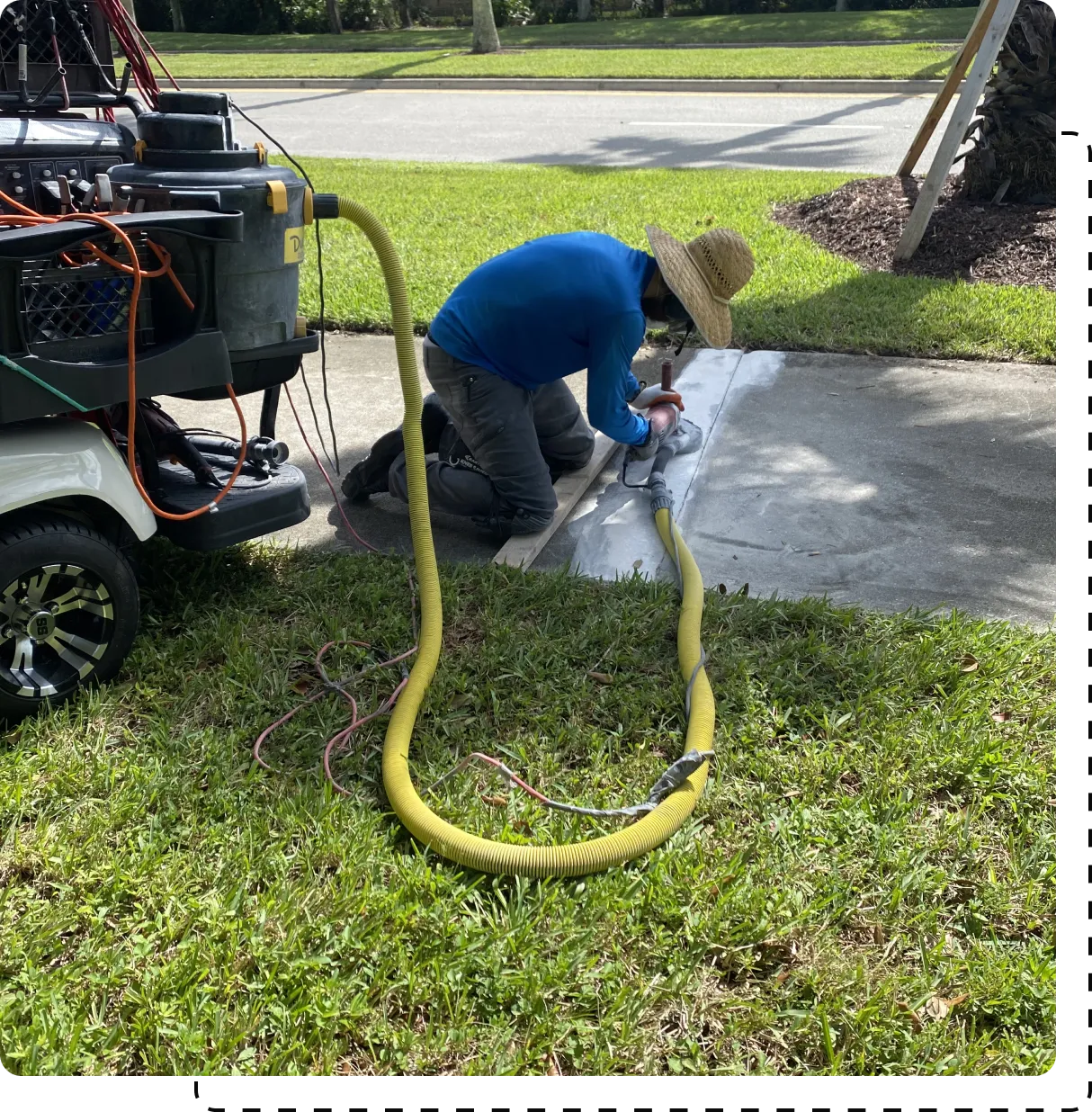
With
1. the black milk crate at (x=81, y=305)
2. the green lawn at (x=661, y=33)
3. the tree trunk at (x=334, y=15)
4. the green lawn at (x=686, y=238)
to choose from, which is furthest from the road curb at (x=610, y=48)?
the black milk crate at (x=81, y=305)

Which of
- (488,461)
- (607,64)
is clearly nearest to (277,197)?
(488,461)

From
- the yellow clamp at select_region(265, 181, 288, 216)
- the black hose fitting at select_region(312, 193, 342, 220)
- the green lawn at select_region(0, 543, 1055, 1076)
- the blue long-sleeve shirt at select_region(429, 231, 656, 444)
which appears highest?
the yellow clamp at select_region(265, 181, 288, 216)

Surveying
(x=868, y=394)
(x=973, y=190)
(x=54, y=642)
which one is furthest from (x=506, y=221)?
(x=54, y=642)

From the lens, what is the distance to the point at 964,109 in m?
6.18

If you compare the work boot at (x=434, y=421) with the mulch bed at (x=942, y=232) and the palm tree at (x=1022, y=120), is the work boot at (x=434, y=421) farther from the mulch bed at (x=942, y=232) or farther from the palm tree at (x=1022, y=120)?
the palm tree at (x=1022, y=120)

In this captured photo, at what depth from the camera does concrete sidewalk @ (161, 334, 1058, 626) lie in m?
3.70

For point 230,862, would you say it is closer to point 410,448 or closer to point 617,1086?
point 617,1086

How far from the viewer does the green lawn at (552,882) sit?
6.68 feet

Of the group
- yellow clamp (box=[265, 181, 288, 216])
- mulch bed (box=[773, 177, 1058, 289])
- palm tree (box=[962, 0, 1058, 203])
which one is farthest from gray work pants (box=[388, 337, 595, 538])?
palm tree (box=[962, 0, 1058, 203])

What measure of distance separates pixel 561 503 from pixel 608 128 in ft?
34.0

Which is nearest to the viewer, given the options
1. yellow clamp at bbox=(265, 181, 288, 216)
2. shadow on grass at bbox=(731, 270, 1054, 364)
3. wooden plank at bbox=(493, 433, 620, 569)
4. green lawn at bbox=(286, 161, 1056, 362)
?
yellow clamp at bbox=(265, 181, 288, 216)

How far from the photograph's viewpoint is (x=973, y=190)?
7555mm

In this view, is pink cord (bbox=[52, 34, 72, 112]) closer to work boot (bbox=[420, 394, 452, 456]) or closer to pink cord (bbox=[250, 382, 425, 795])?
work boot (bbox=[420, 394, 452, 456])

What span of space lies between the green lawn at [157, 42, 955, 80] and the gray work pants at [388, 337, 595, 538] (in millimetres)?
13237
